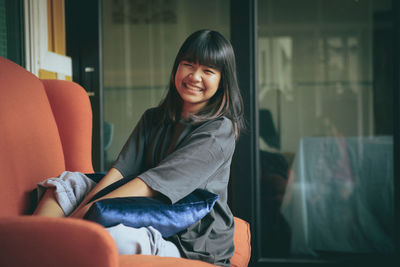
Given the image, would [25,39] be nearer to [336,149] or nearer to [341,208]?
[336,149]

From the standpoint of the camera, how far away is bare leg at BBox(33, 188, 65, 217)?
953mm

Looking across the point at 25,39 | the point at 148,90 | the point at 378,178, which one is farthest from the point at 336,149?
the point at 25,39

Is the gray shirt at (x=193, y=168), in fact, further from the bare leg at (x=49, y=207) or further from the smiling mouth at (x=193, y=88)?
the bare leg at (x=49, y=207)

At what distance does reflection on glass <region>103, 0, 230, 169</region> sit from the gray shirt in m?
0.97

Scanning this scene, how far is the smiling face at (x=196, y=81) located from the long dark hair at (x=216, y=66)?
18 millimetres

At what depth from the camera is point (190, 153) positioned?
1.02 metres

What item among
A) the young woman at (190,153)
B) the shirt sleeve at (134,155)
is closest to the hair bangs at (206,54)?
the young woman at (190,153)

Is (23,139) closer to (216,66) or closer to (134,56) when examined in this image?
(216,66)

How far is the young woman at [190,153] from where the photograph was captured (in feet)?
3.14

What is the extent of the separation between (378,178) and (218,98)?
1.21 m

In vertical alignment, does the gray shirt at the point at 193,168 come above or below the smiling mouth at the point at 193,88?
below

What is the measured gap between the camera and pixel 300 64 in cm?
208

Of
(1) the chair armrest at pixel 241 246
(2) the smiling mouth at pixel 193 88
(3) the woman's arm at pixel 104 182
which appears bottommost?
(1) the chair armrest at pixel 241 246

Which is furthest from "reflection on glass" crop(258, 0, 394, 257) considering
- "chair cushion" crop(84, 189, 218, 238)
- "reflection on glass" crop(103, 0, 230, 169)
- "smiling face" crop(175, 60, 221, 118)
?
"chair cushion" crop(84, 189, 218, 238)
